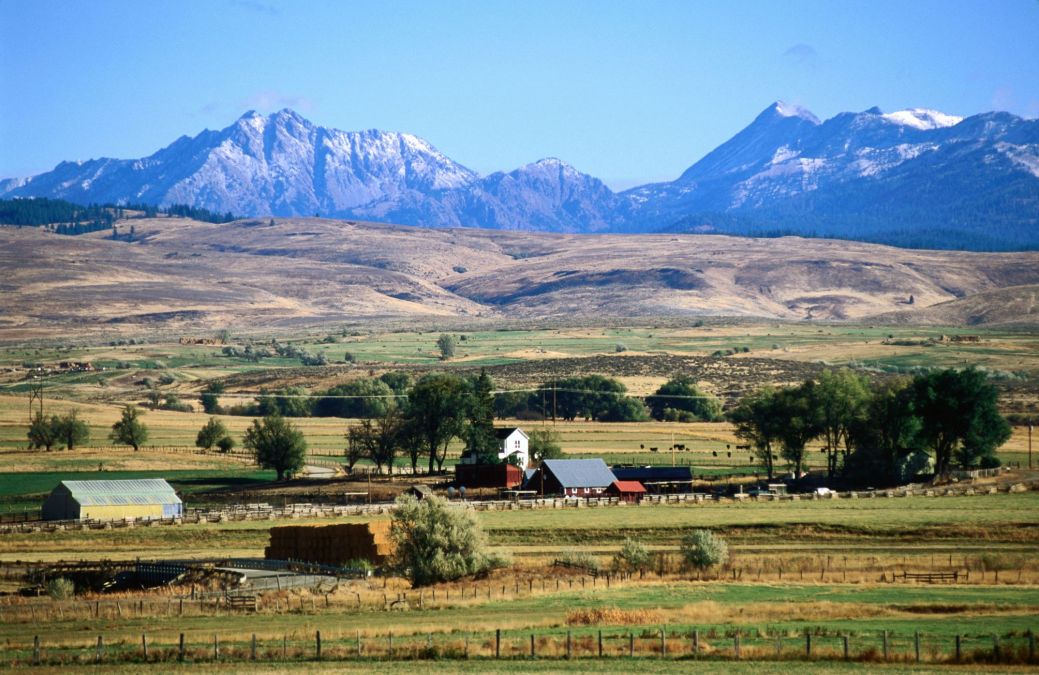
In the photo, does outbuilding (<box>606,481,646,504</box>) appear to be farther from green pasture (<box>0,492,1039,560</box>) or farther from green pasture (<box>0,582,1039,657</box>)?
green pasture (<box>0,582,1039,657</box>)

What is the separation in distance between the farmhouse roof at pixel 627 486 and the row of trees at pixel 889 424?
26.5 ft

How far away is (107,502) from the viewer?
76.2 metres

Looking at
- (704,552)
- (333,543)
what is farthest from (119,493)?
(704,552)

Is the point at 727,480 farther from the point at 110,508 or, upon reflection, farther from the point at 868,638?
the point at 868,638

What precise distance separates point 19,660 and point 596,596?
17427mm

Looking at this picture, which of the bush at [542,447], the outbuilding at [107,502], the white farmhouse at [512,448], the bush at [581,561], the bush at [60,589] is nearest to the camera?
the bush at [60,589]

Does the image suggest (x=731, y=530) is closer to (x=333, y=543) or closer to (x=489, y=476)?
(x=333, y=543)

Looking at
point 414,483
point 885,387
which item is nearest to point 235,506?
point 414,483

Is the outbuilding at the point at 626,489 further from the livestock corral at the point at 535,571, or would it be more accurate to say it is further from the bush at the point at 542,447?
the bush at the point at 542,447

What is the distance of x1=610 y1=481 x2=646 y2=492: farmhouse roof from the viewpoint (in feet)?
286

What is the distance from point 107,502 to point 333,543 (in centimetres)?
2131

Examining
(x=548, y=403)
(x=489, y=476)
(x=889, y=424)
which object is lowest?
(x=489, y=476)

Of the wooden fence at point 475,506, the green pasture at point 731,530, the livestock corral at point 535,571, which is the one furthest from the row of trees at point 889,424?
the green pasture at point 731,530

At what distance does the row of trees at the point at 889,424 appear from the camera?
3494 inches
